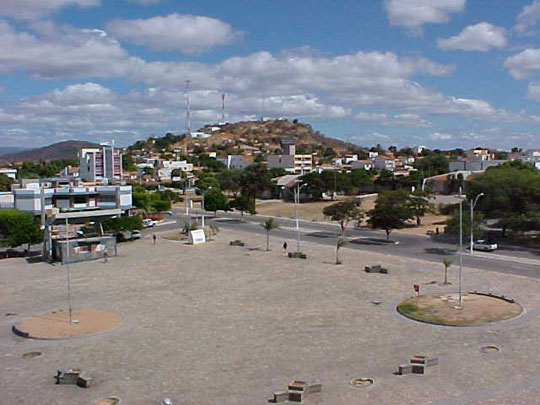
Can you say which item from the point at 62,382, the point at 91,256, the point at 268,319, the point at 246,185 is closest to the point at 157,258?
the point at 91,256

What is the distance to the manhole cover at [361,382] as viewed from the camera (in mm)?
18406

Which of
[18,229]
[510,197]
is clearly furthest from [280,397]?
[510,197]

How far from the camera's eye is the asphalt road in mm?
41219

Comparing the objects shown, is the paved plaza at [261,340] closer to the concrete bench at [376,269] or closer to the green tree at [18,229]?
the concrete bench at [376,269]

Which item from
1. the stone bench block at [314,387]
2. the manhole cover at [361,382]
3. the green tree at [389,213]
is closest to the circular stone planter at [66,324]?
the stone bench block at [314,387]

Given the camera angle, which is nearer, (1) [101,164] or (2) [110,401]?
(2) [110,401]

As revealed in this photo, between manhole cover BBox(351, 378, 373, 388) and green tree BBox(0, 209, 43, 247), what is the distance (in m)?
36.4

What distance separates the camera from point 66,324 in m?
26.7

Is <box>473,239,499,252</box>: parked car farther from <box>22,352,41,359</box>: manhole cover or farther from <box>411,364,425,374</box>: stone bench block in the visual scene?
<box>22,352,41,359</box>: manhole cover

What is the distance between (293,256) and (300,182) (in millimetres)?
46768

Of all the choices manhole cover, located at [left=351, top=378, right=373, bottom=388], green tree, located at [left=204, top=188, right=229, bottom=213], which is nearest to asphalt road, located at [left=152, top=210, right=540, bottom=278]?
green tree, located at [left=204, top=188, right=229, bottom=213]

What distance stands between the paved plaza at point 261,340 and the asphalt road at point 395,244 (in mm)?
4060

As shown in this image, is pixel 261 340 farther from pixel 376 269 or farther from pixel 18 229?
pixel 18 229

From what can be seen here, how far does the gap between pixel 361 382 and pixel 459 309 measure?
11.5 meters
